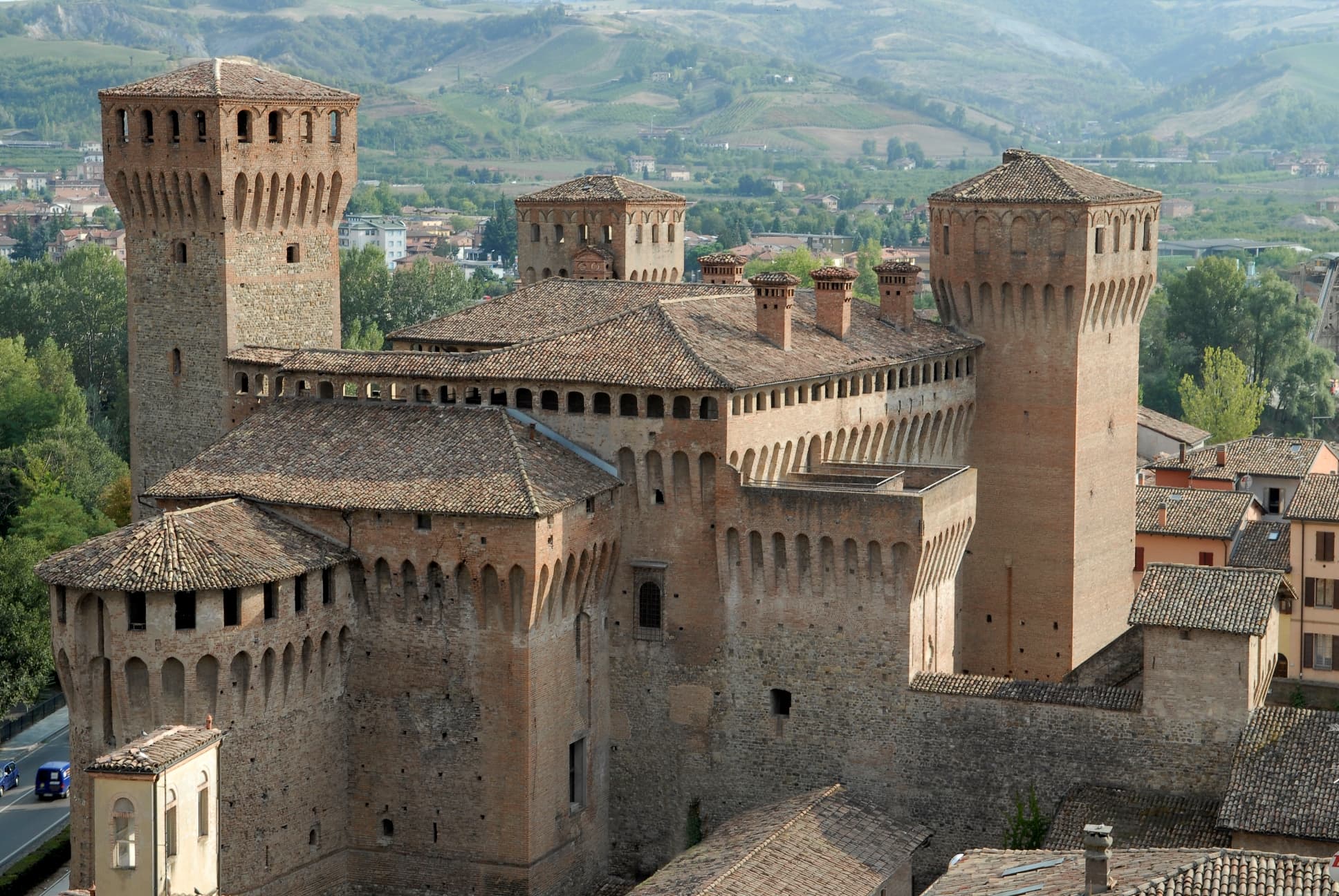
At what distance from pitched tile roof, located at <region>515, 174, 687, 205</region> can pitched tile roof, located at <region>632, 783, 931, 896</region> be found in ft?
64.6

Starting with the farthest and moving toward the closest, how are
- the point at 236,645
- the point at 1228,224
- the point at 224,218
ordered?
the point at 1228,224
the point at 224,218
the point at 236,645

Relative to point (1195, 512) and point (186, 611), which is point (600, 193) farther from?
point (186, 611)

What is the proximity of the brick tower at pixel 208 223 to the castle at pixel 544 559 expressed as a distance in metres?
0.08

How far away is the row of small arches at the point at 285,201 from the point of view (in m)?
48.1

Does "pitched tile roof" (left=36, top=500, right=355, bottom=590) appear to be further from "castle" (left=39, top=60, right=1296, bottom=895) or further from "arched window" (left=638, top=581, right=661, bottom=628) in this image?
"arched window" (left=638, top=581, right=661, bottom=628)

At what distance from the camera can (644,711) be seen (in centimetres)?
4509

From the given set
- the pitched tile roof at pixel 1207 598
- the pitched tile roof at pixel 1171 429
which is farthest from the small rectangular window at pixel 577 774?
the pitched tile roof at pixel 1171 429

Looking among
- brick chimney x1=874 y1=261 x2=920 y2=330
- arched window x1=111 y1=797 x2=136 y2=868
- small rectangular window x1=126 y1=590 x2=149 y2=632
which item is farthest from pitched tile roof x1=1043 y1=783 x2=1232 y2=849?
small rectangular window x1=126 y1=590 x2=149 y2=632

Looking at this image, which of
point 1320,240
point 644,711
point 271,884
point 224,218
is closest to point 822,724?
point 644,711

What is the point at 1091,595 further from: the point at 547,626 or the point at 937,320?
the point at 547,626

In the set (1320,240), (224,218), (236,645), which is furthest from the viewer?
(1320,240)

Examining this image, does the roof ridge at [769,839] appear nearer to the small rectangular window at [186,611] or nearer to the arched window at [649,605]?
the arched window at [649,605]

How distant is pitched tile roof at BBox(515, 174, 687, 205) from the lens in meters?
58.6

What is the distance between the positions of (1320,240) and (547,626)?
460ft
